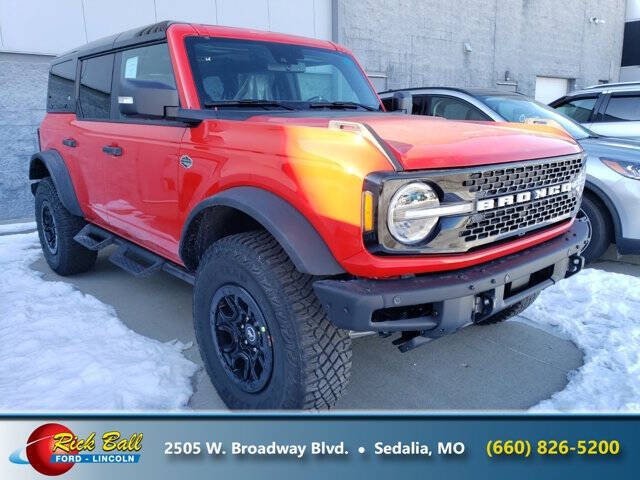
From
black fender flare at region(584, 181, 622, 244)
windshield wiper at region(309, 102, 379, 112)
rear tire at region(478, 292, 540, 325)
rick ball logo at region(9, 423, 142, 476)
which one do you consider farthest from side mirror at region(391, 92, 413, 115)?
rick ball logo at region(9, 423, 142, 476)

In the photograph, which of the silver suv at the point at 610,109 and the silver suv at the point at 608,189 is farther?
the silver suv at the point at 610,109

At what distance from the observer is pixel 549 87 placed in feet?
57.8

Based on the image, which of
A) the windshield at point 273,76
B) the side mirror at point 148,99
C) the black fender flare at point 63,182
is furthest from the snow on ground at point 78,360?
the windshield at point 273,76

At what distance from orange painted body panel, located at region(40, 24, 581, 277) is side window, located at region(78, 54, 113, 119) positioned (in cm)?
17

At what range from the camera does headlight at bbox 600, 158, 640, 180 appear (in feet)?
14.7

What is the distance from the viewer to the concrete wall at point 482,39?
1183cm

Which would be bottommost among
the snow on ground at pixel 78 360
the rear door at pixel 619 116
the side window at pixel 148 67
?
the snow on ground at pixel 78 360

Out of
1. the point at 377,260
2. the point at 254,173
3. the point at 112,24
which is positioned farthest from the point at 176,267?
the point at 112,24

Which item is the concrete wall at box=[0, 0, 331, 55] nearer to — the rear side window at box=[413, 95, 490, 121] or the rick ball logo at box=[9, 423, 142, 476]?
the rear side window at box=[413, 95, 490, 121]

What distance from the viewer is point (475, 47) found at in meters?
14.2

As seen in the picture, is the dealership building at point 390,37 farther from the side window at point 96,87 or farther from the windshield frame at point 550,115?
the windshield frame at point 550,115

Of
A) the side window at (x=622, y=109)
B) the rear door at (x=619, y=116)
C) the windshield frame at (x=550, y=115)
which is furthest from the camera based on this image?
the side window at (x=622, y=109)

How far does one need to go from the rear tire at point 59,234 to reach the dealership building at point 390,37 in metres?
3.91

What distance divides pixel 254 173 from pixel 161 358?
1481 mm
